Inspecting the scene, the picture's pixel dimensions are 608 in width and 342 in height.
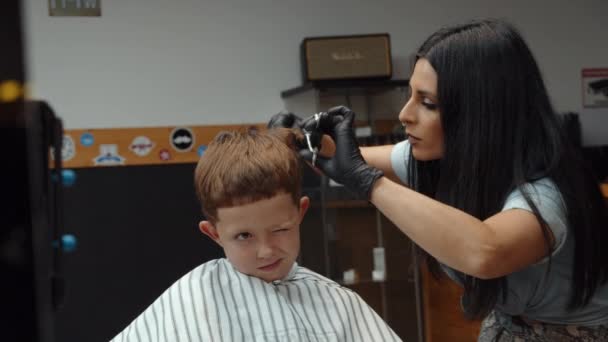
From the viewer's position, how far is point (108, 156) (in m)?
4.08

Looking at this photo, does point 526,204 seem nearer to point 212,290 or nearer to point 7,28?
point 212,290

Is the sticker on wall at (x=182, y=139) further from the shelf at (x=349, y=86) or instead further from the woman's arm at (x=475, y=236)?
the woman's arm at (x=475, y=236)

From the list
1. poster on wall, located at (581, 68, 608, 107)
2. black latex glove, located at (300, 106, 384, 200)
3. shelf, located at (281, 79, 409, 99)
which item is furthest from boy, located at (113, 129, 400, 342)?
poster on wall, located at (581, 68, 608, 107)

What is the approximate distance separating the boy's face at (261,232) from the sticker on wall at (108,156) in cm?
282

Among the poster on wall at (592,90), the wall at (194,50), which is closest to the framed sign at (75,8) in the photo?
the wall at (194,50)

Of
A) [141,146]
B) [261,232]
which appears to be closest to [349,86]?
[141,146]

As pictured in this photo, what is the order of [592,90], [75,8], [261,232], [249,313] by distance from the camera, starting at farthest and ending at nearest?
[592,90] → [75,8] → [249,313] → [261,232]

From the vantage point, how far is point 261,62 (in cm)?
430

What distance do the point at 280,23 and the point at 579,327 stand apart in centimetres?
309

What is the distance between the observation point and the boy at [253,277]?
1.33m

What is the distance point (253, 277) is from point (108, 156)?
2.84 m

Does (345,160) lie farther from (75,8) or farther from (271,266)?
(75,8)

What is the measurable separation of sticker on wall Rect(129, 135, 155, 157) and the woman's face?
2765mm

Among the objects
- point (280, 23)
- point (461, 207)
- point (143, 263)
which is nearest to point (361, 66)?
point (280, 23)
